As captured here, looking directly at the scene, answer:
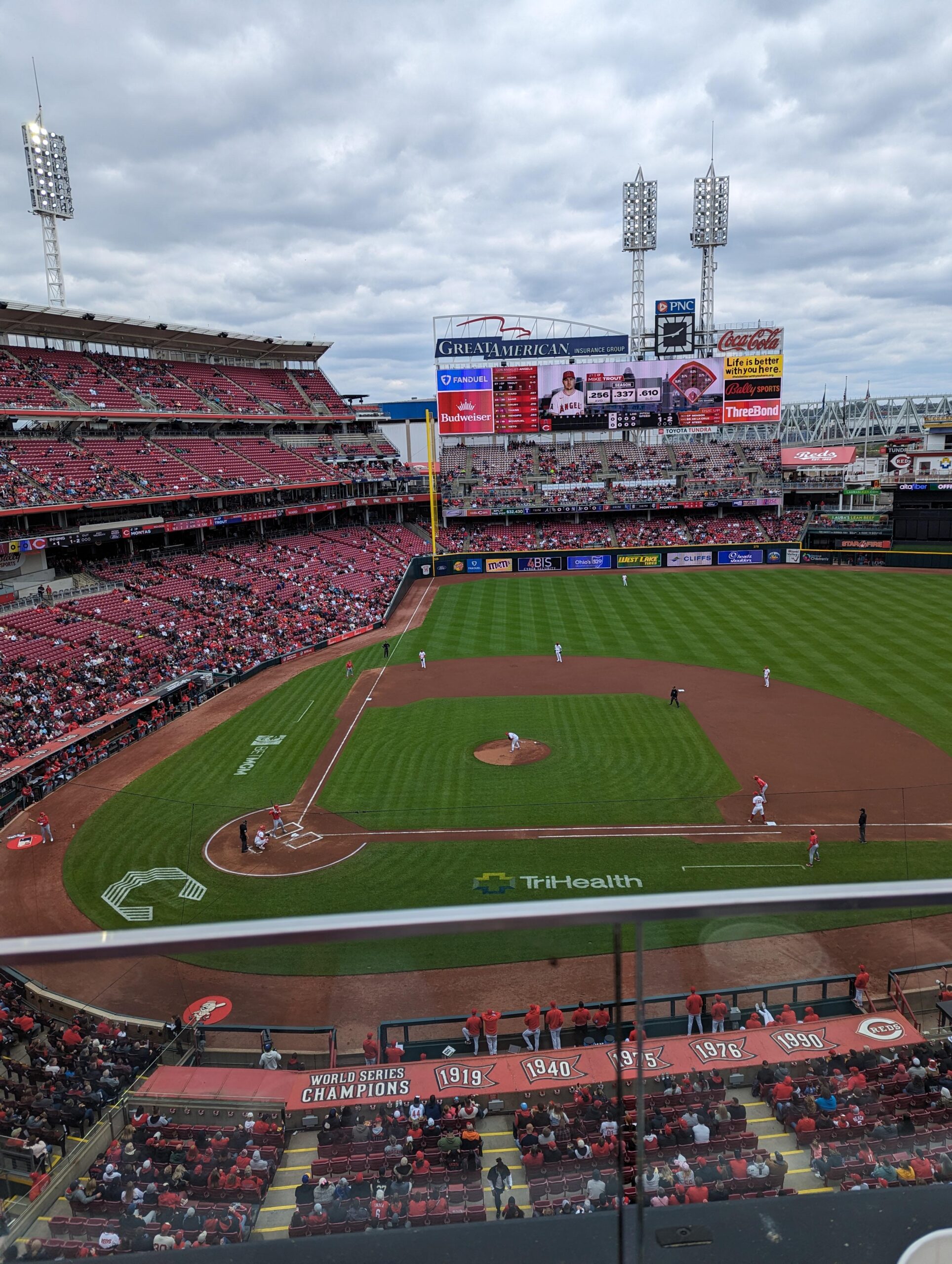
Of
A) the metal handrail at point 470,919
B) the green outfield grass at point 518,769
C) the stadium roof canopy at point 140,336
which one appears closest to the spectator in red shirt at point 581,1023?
the green outfield grass at point 518,769

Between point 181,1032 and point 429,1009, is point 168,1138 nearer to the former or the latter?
point 181,1032

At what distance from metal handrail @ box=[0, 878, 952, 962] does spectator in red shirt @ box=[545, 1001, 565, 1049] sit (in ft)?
3.74

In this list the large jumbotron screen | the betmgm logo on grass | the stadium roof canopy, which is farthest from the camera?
the large jumbotron screen

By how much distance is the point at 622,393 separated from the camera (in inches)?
2438

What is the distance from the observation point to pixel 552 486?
2603 inches

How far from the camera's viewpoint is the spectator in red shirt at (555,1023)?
9.14 ft

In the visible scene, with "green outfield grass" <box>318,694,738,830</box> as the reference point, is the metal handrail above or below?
above

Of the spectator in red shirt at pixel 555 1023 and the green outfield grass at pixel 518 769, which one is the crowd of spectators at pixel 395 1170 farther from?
the green outfield grass at pixel 518 769

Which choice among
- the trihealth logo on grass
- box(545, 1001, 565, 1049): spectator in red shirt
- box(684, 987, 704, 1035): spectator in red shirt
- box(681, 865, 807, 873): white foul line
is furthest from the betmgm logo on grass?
box(684, 987, 704, 1035): spectator in red shirt

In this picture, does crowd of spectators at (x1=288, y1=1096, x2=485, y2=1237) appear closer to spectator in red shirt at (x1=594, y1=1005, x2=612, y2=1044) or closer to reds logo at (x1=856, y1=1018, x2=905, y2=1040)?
spectator in red shirt at (x1=594, y1=1005, x2=612, y2=1044)

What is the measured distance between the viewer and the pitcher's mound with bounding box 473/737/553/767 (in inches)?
926

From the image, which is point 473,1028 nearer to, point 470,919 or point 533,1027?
point 533,1027

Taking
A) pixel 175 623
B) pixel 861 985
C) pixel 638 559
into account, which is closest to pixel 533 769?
pixel 861 985

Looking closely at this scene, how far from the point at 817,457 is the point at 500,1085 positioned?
236 ft
